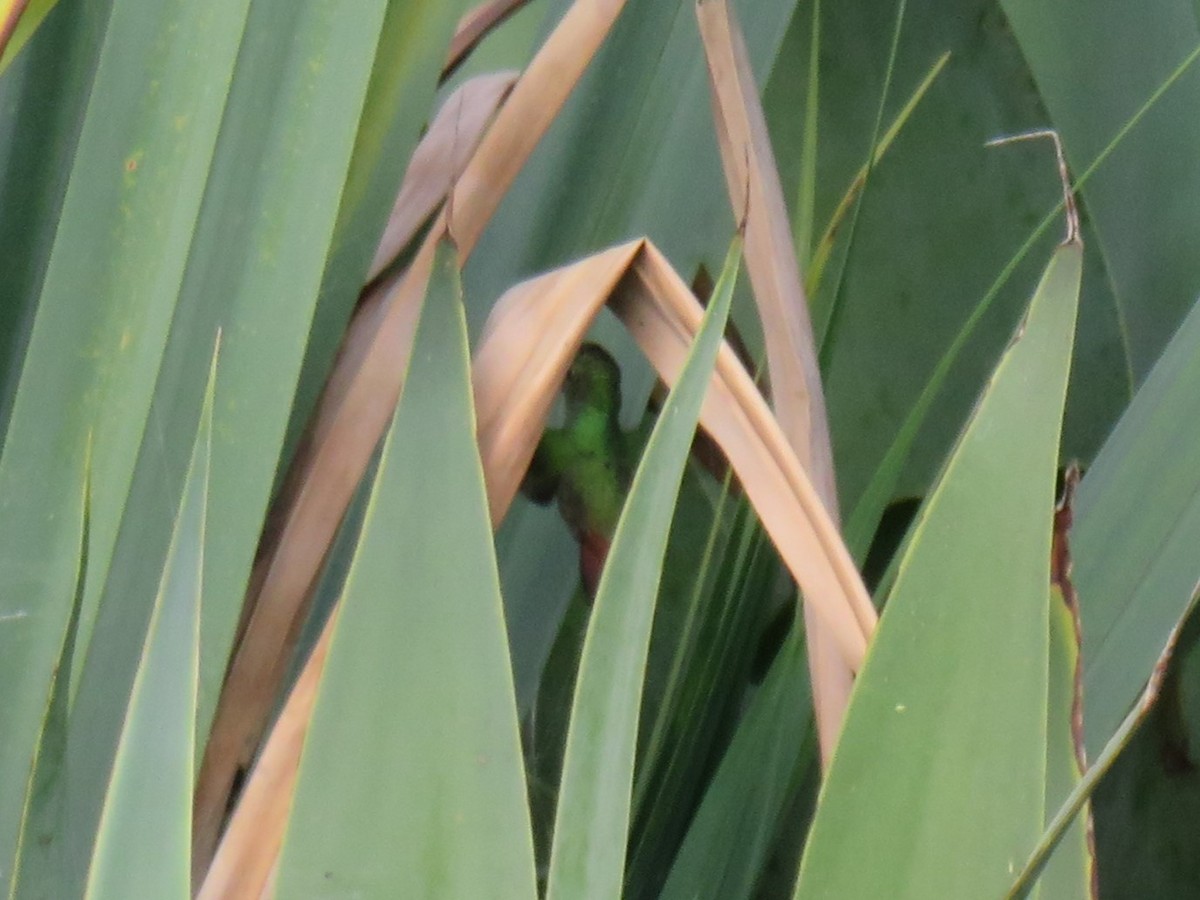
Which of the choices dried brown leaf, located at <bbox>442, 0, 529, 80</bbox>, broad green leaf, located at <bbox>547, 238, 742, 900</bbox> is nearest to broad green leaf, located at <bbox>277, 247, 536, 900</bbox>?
broad green leaf, located at <bbox>547, 238, 742, 900</bbox>

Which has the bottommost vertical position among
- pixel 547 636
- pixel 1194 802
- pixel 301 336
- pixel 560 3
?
pixel 1194 802

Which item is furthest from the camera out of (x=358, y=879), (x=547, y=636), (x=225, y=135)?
(x=547, y=636)

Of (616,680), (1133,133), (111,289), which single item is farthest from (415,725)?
(1133,133)

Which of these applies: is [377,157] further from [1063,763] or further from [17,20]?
[1063,763]

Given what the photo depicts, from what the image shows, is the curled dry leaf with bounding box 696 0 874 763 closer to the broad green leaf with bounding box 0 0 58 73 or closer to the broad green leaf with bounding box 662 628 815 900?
the broad green leaf with bounding box 662 628 815 900

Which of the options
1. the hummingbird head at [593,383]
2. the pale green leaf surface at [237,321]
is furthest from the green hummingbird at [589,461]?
the pale green leaf surface at [237,321]

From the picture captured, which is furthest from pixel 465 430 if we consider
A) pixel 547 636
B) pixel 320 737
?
pixel 547 636

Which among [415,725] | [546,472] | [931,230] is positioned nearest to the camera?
[415,725]

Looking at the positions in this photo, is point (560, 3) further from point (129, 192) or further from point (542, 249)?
point (129, 192)
